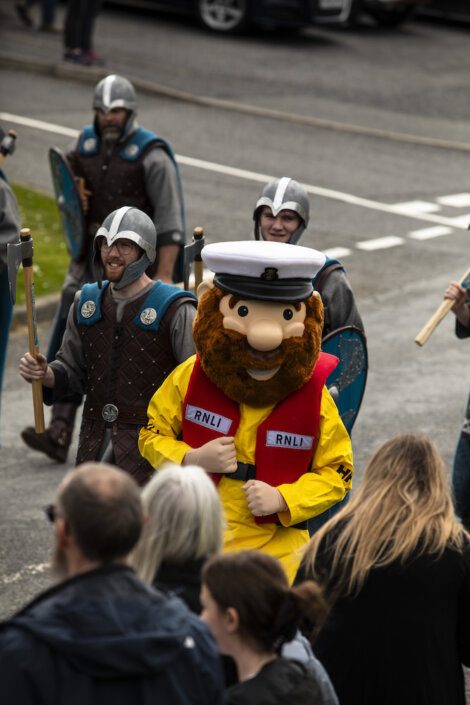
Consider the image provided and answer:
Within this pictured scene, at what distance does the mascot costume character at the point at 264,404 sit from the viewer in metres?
5.94

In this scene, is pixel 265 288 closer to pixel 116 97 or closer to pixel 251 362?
pixel 251 362

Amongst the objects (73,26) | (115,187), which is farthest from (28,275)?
(73,26)

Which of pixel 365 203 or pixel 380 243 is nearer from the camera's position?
pixel 380 243

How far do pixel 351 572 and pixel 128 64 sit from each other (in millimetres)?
17399

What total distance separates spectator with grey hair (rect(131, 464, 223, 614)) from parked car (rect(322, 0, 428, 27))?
788 inches

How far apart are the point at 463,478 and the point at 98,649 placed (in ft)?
14.0

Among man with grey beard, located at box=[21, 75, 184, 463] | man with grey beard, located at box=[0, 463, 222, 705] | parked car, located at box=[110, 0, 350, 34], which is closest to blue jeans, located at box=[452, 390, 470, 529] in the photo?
man with grey beard, located at box=[21, 75, 184, 463]

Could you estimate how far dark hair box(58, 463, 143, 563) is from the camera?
3854 mm

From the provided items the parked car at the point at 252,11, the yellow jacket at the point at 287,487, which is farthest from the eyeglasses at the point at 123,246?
the parked car at the point at 252,11

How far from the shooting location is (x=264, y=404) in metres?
6.02

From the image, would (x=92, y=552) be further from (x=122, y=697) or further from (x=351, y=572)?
(x=351, y=572)

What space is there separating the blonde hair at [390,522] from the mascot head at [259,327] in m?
0.98

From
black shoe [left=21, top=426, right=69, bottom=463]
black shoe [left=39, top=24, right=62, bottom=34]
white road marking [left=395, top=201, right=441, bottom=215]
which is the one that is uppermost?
black shoe [left=21, top=426, right=69, bottom=463]

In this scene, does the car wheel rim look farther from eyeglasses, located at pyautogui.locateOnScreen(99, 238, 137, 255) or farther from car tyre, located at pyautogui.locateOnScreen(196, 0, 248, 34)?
A: eyeglasses, located at pyautogui.locateOnScreen(99, 238, 137, 255)
